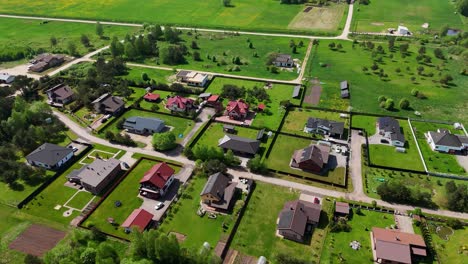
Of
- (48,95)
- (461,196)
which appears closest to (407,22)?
(461,196)

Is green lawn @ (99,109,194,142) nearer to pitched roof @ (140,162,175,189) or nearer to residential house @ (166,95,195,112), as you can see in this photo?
residential house @ (166,95,195,112)

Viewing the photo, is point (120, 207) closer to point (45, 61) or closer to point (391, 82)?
point (45, 61)

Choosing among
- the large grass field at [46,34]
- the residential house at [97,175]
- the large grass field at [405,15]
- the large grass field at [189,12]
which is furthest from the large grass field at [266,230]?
the large grass field at [405,15]

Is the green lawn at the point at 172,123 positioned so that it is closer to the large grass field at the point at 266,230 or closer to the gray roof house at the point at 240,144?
the gray roof house at the point at 240,144

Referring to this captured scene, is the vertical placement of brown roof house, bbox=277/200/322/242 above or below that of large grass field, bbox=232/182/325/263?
above

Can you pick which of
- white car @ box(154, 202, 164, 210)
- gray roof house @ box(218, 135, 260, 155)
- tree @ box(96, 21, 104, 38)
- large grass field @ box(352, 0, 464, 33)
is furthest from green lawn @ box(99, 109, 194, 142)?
large grass field @ box(352, 0, 464, 33)

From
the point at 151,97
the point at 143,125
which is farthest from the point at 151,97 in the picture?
the point at 143,125
